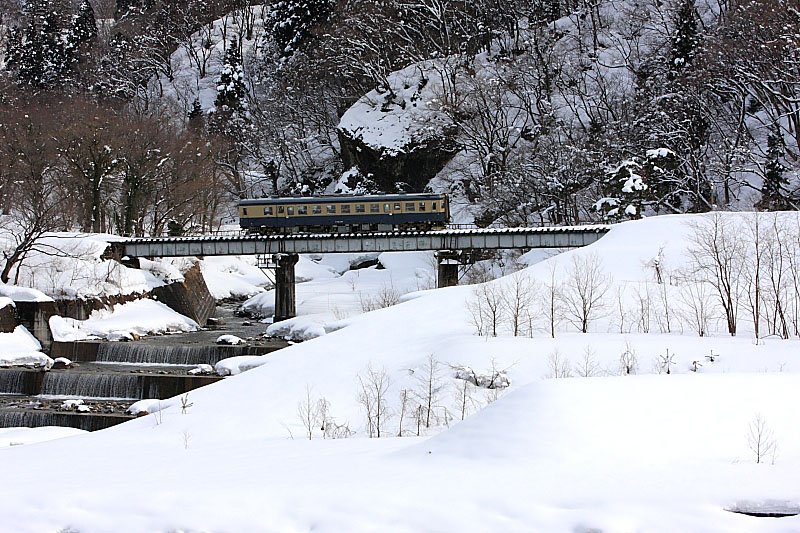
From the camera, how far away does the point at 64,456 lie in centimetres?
1320

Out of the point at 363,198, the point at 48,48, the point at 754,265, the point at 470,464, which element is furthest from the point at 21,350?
the point at 48,48

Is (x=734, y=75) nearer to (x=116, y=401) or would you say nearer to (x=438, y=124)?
(x=438, y=124)

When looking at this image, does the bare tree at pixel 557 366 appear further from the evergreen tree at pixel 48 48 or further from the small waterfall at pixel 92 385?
the evergreen tree at pixel 48 48

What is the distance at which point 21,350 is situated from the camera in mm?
33281

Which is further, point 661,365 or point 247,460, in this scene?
point 661,365

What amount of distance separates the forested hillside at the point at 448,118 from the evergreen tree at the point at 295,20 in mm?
293

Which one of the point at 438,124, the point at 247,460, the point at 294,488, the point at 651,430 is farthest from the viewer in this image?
the point at 438,124

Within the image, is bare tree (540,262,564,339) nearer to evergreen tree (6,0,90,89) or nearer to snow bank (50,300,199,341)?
snow bank (50,300,199,341)

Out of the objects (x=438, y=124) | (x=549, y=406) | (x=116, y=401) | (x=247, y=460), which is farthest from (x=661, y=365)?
(x=438, y=124)

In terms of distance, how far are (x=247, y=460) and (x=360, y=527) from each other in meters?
3.90

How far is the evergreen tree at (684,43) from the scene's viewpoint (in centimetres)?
5519

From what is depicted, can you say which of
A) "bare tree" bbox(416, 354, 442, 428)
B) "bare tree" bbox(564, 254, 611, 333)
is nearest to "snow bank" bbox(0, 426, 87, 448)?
"bare tree" bbox(416, 354, 442, 428)

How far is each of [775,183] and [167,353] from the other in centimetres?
3754

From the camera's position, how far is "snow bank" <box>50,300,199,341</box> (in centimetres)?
3684
